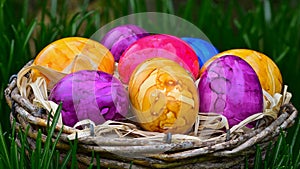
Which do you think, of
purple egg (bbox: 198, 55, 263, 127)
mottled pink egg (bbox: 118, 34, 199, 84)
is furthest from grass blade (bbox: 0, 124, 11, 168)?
purple egg (bbox: 198, 55, 263, 127)

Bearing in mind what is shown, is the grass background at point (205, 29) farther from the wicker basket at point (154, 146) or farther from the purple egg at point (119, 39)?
the wicker basket at point (154, 146)

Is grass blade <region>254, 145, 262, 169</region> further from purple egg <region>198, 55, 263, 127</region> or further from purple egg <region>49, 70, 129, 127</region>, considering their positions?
purple egg <region>49, 70, 129, 127</region>

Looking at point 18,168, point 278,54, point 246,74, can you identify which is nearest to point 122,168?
point 18,168

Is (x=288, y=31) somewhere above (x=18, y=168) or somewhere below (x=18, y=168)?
above

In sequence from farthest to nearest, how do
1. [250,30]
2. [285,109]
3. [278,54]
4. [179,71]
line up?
[250,30] → [278,54] → [285,109] → [179,71]

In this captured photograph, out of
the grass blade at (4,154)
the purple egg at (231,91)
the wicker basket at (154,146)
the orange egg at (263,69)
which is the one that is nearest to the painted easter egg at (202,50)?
the orange egg at (263,69)

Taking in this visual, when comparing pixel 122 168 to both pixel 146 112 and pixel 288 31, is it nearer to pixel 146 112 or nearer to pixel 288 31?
pixel 146 112
